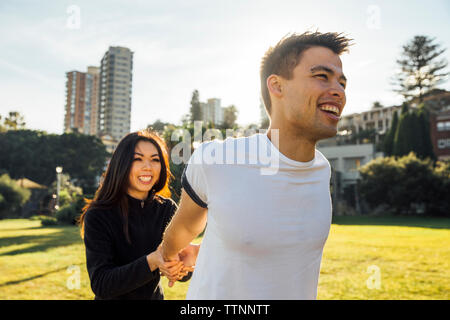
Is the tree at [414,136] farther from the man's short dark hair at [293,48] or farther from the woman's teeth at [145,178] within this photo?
the man's short dark hair at [293,48]

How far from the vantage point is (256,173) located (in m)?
1.57

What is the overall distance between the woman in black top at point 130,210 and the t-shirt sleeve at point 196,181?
2.52 feet

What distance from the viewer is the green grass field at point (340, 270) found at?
7.35 metres

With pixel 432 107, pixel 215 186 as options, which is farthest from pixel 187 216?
pixel 432 107

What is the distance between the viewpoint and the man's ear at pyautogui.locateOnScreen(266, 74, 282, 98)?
67.4 inches

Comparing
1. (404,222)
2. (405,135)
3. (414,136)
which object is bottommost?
(404,222)

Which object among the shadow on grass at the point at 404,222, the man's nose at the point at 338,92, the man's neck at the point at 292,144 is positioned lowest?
the shadow on grass at the point at 404,222

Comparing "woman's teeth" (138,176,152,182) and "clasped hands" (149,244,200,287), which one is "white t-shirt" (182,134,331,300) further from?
"woman's teeth" (138,176,152,182)

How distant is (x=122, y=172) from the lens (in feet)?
7.87

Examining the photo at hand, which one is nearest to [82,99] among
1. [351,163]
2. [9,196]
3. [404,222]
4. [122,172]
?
[9,196]

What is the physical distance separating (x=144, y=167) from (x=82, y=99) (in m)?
109

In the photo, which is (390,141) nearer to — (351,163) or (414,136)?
(414,136)

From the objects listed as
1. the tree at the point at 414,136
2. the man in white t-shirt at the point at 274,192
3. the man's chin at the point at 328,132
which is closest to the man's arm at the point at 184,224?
the man in white t-shirt at the point at 274,192
